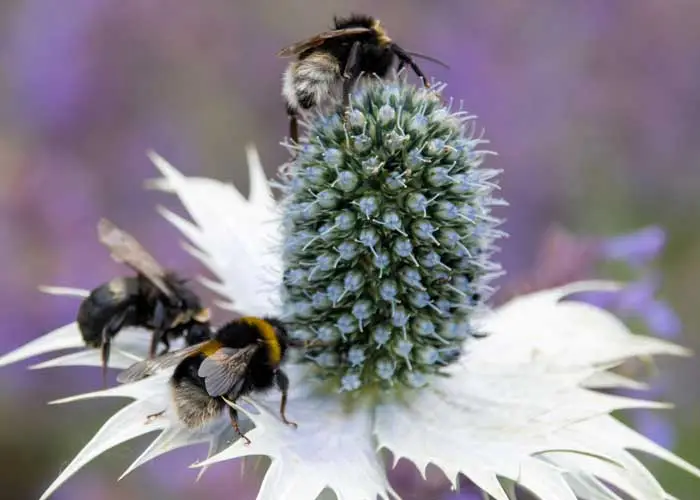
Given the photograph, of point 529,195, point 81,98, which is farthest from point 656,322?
point 81,98

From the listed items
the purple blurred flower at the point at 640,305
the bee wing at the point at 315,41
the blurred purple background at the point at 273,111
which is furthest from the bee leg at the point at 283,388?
the blurred purple background at the point at 273,111

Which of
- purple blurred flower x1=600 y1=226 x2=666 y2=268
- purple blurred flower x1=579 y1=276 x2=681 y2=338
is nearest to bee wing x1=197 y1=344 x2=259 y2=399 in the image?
purple blurred flower x1=579 y1=276 x2=681 y2=338

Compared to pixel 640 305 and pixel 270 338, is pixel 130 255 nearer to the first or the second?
pixel 270 338

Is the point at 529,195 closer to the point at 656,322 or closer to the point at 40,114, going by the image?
the point at 656,322

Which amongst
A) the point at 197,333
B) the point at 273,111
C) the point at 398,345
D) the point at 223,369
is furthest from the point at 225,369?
Answer: the point at 273,111

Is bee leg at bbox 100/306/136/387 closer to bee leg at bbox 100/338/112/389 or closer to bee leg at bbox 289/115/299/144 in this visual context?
bee leg at bbox 100/338/112/389

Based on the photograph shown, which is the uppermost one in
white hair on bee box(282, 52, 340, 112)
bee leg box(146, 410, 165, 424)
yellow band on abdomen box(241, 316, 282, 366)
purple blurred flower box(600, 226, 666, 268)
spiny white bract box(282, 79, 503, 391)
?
purple blurred flower box(600, 226, 666, 268)
